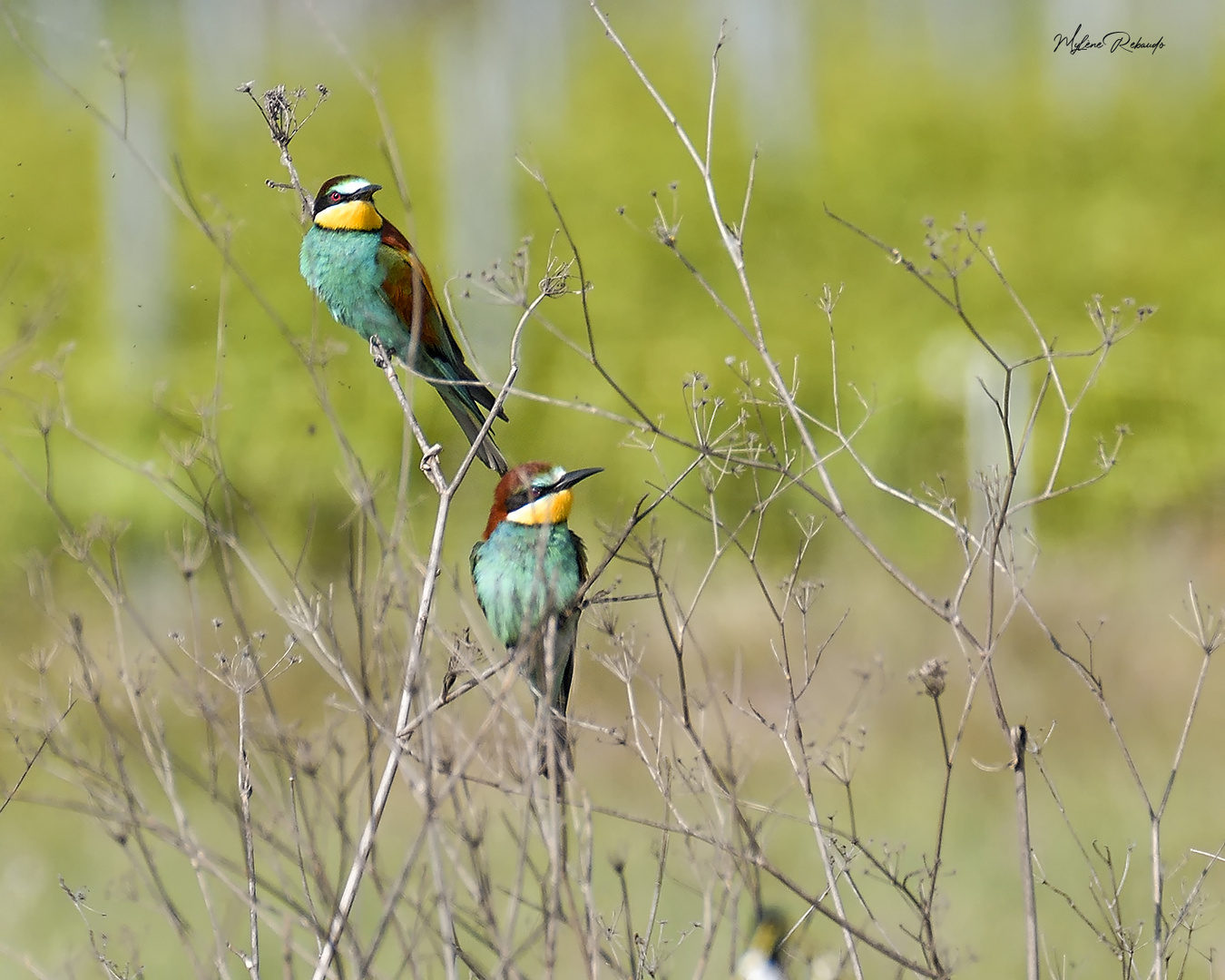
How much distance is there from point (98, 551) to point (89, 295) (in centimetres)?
291

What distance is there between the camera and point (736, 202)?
1267 cm

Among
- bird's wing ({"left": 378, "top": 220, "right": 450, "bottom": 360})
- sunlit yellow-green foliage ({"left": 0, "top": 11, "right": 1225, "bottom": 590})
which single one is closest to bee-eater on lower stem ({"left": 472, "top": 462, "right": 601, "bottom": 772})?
bird's wing ({"left": 378, "top": 220, "right": 450, "bottom": 360})

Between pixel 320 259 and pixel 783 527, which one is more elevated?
pixel 320 259

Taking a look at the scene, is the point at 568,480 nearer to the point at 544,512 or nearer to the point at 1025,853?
the point at 544,512

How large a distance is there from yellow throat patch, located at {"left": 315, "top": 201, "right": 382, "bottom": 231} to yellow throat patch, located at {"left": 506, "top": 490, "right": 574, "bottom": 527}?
1079 millimetres

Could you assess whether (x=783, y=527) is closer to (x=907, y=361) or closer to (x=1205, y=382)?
(x=907, y=361)

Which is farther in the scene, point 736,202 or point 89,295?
point 736,202

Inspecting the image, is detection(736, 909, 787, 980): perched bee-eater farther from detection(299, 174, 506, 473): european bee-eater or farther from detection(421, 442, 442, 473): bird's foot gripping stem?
detection(299, 174, 506, 473): european bee-eater

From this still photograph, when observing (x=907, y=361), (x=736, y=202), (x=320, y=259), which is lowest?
(x=907, y=361)

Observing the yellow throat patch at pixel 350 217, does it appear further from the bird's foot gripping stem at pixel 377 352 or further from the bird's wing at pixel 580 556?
the bird's wing at pixel 580 556

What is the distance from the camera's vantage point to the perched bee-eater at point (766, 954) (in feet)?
10.3

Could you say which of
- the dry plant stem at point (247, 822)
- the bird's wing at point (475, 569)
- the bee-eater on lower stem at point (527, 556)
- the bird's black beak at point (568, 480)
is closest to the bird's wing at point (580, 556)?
the bee-eater on lower stem at point (527, 556)

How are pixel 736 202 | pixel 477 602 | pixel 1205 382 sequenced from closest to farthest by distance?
pixel 477 602 < pixel 1205 382 < pixel 736 202

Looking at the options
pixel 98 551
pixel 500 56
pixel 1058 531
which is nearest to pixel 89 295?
pixel 98 551
